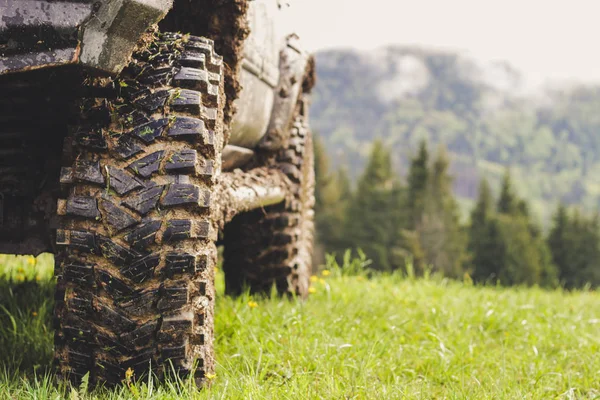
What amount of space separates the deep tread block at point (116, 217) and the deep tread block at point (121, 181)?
49 mm

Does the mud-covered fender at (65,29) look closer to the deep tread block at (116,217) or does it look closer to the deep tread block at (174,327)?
the deep tread block at (116,217)

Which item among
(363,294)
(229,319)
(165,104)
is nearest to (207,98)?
(165,104)

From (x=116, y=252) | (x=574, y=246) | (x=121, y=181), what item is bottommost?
(x=574, y=246)

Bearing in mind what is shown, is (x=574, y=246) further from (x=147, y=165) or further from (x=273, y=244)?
(x=147, y=165)

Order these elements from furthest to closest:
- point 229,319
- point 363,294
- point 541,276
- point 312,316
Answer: point 541,276, point 363,294, point 312,316, point 229,319

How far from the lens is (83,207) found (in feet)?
5.79

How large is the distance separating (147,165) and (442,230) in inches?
1483

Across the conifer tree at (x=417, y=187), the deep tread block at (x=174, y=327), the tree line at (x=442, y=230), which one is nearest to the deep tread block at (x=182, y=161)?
the deep tread block at (x=174, y=327)

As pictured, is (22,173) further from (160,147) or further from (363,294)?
(363,294)

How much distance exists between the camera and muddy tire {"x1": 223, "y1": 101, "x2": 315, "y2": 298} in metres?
3.54

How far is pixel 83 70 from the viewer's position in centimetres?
154

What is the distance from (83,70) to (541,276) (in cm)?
3674

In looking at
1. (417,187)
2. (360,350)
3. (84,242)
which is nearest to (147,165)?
(84,242)

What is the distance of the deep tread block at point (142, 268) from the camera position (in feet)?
5.72
